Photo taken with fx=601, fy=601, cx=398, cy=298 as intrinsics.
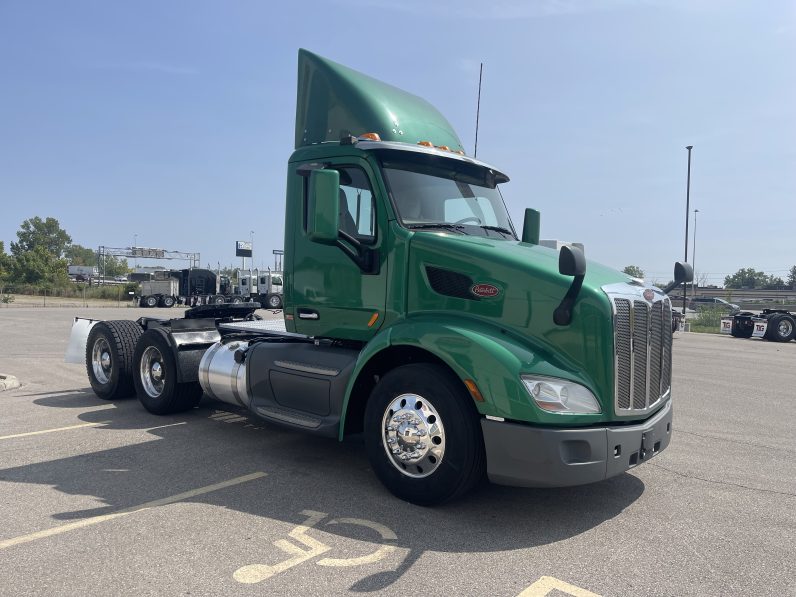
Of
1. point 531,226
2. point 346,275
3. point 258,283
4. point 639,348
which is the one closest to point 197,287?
point 258,283

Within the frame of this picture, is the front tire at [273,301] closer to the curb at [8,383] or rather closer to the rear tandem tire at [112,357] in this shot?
the curb at [8,383]

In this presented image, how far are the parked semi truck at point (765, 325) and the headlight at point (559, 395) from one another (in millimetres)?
24533

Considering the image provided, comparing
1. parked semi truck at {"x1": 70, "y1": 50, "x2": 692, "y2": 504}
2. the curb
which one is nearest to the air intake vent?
parked semi truck at {"x1": 70, "y1": 50, "x2": 692, "y2": 504}

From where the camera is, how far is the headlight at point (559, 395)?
3.78m

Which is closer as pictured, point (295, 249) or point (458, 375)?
point (458, 375)

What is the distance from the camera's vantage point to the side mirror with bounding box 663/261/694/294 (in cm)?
513

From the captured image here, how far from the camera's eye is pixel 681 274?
17.1ft

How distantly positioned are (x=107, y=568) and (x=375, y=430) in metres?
1.91

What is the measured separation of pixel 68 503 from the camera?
4172 millimetres

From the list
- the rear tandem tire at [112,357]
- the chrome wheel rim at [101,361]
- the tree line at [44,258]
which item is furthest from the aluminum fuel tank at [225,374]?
the tree line at [44,258]

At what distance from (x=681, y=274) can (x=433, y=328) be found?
247 cm

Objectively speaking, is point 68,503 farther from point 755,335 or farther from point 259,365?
point 755,335

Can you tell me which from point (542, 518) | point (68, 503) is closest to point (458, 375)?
point (542, 518)

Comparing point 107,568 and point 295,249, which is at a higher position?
point 295,249
